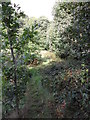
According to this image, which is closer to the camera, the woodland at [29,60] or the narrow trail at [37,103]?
the woodland at [29,60]

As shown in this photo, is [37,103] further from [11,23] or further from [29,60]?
[11,23]

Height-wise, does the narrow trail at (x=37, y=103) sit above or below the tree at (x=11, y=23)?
below

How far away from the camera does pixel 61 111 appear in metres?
3.44

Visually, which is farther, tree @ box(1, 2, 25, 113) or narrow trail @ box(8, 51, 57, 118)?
narrow trail @ box(8, 51, 57, 118)

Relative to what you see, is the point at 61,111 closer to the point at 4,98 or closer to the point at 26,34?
the point at 4,98

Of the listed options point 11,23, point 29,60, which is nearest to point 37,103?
point 29,60

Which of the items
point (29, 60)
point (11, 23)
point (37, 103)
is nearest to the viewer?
point (11, 23)

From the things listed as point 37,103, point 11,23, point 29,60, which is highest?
point 11,23

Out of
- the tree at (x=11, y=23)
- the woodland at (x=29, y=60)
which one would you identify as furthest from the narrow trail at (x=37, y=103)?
the tree at (x=11, y=23)

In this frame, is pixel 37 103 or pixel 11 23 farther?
pixel 37 103

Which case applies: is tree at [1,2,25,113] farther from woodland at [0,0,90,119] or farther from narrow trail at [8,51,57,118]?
narrow trail at [8,51,57,118]

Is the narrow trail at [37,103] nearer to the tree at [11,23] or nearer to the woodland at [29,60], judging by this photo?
the woodland at [29,60]

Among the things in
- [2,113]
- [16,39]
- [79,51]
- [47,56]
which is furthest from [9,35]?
[47,56]

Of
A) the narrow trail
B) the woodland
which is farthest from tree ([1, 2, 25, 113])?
the narrow trail
